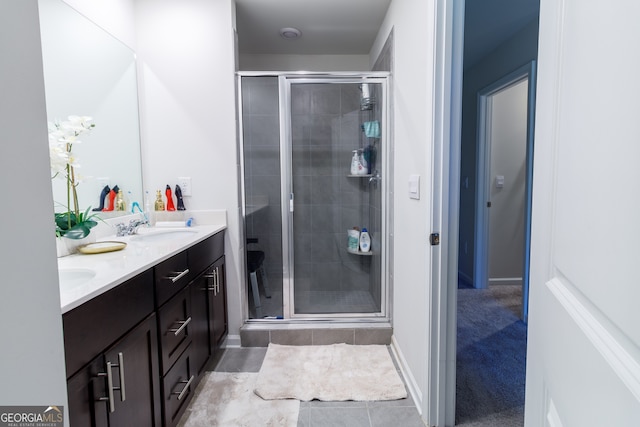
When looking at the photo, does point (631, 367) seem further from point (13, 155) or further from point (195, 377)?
point (195, 377)

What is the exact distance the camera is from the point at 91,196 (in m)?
1.75

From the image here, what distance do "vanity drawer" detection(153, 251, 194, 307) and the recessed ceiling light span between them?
2.06m

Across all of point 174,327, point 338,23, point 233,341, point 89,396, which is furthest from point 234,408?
point 338,23

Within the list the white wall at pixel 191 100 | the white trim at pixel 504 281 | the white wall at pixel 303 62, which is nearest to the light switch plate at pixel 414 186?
the white wall at pixel 191 100

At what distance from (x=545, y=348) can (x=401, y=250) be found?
4.95 feet

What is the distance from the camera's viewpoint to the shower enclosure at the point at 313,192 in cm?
241

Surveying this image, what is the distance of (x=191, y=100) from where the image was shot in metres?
→ 2.20

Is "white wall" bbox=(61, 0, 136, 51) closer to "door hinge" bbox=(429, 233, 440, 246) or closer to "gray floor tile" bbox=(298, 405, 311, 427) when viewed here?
"door hinge" bbox=(429, 233, 440, 246)

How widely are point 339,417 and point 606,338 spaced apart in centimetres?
156

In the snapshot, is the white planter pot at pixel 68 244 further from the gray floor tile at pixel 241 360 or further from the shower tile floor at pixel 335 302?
the shower tile floor at pixel 335 302

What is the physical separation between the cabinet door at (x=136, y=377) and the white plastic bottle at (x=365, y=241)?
5.96 feet

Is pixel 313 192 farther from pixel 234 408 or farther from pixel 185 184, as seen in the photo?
pixel 234 408

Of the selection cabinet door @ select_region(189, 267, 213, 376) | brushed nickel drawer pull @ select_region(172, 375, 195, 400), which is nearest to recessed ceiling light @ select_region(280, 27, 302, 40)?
cabinet door @ select_region(189, 267, 213, 376)

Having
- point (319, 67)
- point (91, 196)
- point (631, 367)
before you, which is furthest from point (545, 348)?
point (319, 67)
